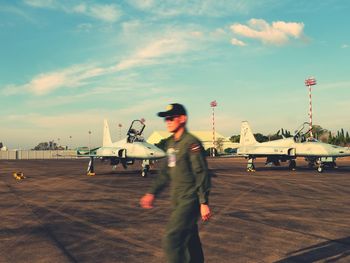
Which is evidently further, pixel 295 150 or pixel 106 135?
pixel 106 135

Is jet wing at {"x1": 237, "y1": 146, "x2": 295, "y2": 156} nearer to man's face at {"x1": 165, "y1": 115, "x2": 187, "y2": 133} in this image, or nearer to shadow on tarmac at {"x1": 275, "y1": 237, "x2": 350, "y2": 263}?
shadow on tarmac at {"x1": 275, "y1": 237, "x2": 350, "y2": 263}

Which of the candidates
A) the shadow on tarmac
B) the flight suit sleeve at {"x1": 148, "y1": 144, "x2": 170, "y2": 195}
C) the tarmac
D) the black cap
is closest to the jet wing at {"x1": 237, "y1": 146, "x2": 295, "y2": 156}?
the tarmac

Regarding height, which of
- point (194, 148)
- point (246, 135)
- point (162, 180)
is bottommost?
point (162, 180)

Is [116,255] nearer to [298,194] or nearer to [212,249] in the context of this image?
[212,249]

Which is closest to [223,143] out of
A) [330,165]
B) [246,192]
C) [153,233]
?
[330,165]

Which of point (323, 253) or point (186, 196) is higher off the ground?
point (186, 196)

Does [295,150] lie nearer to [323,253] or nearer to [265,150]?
[265,150]

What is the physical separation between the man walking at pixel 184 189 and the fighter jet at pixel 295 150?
24770 mm

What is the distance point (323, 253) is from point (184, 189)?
3.24 m

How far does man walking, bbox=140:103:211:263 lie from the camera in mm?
4207

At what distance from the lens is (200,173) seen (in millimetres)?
4227

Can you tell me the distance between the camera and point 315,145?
27.6 metres

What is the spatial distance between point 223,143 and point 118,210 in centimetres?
12001

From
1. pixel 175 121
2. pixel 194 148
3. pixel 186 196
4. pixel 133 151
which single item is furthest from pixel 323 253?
pixel 133 151
